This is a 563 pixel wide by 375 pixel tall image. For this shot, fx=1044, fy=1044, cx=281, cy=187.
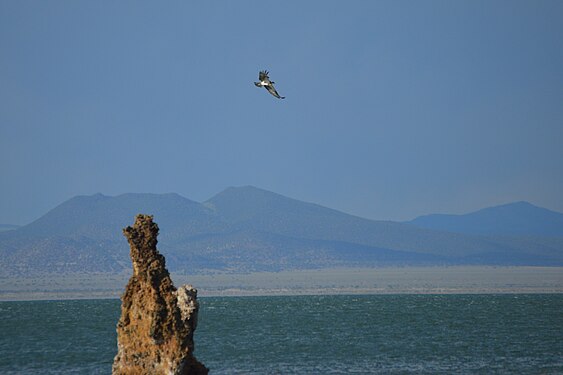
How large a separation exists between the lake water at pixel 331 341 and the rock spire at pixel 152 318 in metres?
19.1

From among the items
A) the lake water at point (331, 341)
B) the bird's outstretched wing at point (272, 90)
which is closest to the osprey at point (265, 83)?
the bird's outstretched wing at point (272, 90)

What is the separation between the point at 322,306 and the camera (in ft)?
348

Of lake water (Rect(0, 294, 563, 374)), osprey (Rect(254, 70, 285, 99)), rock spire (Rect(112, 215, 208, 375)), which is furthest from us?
lake water (Rect(0, 294, 563, 374))

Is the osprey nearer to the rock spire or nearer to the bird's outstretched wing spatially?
the bird's outstretched wing

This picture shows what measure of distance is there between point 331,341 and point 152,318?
35449mm

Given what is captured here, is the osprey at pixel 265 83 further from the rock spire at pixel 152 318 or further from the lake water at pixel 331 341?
the lake water at pixel 331 341

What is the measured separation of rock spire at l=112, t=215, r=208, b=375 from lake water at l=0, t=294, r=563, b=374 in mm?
19132

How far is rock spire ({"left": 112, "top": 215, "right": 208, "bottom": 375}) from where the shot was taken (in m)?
25.7

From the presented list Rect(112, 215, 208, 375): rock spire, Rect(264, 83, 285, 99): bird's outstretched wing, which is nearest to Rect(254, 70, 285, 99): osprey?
Rect(264, 83, 285, 99): bird's outstretched wing

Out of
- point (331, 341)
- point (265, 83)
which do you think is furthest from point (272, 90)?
point (331, 341)

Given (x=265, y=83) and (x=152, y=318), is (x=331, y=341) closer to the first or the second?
(x=265, y=83)

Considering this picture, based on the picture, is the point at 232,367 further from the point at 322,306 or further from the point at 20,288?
the point at 20,288

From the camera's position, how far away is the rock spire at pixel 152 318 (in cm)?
2572

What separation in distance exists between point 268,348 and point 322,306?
50416 mm
